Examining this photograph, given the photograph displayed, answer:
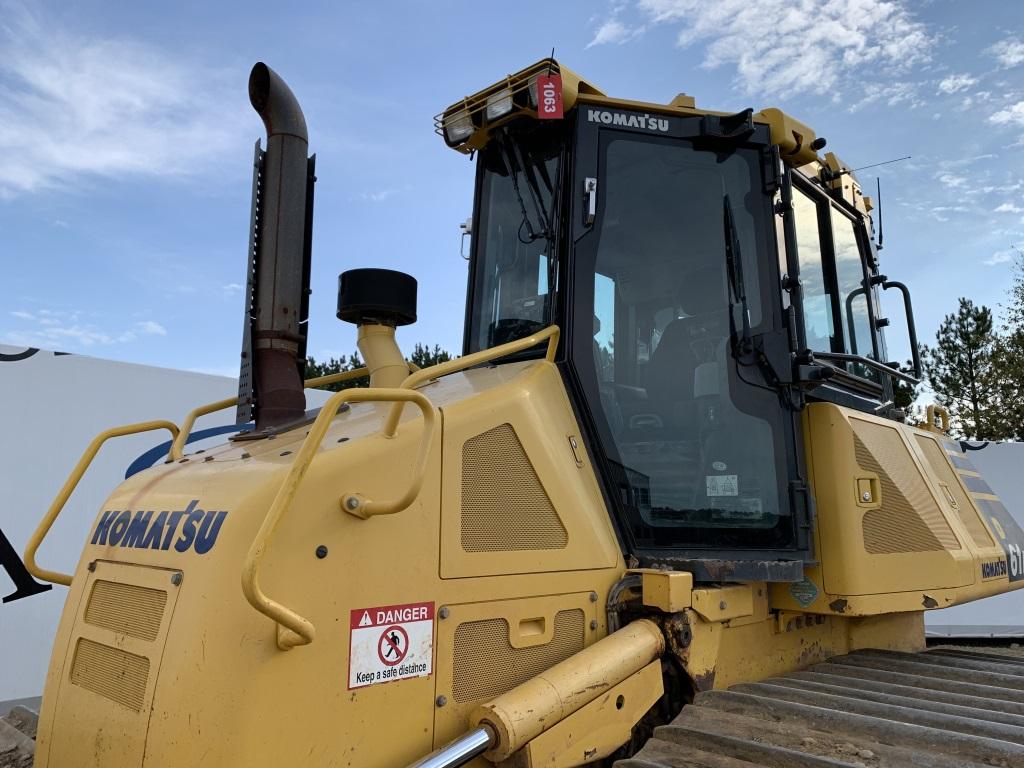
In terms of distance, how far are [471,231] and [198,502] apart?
6.58ft

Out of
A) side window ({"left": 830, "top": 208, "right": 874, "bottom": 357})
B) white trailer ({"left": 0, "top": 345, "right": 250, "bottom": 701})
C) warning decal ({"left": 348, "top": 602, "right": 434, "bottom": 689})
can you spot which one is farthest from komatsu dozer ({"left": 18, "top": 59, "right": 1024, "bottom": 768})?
white trailer ({"left": 0, "top": 345, "right": 250, "bottom": 701})

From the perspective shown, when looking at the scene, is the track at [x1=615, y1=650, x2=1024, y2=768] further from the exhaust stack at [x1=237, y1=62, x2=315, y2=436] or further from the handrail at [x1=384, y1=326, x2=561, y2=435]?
the exhaust stack at [x1=237, y1=62, x2=315, y2=436]

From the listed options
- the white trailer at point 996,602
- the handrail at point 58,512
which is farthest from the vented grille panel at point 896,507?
the white trailer at point 996,602

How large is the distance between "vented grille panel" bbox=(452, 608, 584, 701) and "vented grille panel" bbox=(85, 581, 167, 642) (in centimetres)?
88

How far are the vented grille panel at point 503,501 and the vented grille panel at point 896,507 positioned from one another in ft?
5.31

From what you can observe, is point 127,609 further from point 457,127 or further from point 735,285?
point 735,285

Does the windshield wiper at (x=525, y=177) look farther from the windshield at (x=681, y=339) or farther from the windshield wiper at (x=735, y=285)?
the windshield wiper at (x=735, y=285)

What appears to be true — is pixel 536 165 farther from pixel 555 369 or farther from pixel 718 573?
pixel 718 573

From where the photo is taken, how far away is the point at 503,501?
2.71m

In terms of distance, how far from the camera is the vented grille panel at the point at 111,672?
229 centimetres

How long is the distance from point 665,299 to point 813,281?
3.98ft

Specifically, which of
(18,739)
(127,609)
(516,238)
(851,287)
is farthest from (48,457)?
(851,287)

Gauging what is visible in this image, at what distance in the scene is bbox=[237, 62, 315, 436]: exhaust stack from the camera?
310 centimetres

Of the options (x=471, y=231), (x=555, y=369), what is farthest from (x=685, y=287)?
(x=471, y=231)
